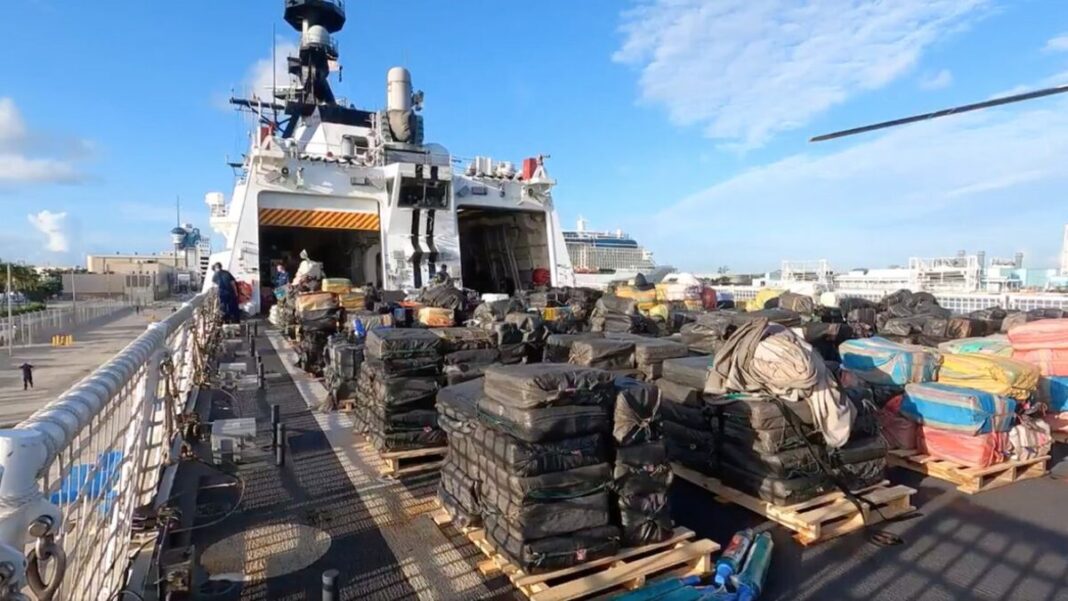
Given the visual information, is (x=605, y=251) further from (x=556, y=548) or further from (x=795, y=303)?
(x=556, y=548)

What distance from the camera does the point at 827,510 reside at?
407 centimetres

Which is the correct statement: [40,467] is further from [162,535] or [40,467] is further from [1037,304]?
[1037,304]

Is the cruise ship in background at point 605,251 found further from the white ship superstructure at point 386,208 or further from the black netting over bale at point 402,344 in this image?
the black netting over bale at point 402,344

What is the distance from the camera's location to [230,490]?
4605 millimetres

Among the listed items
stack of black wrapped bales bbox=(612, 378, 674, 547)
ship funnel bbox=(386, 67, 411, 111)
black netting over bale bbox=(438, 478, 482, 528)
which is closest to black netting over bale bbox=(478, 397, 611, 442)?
stack of black wrapped bales bbox=(612, 378, 674, 547)

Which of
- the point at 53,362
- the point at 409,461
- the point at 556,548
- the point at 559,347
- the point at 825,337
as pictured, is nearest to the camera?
the point at 556,548

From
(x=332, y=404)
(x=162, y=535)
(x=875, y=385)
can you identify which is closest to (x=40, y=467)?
(x=162, y=535)

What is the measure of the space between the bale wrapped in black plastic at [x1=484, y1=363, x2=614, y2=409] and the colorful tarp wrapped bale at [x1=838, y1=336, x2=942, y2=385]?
3.79 m

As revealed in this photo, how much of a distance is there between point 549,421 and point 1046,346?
632 cm

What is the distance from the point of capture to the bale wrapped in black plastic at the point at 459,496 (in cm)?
372

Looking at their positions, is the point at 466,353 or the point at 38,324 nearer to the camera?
the point at 466,353

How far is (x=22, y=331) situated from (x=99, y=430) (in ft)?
105

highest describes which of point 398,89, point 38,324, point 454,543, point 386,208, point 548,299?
point 398,89

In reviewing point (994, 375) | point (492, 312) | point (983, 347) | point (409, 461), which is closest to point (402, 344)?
point (409, 461)
